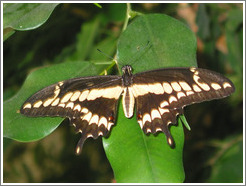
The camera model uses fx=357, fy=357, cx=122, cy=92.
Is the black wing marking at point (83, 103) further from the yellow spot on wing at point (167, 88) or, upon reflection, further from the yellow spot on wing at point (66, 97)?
the yellow spot on wing at point (167, 88)

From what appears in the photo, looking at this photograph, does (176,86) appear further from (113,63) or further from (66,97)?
(66,97)

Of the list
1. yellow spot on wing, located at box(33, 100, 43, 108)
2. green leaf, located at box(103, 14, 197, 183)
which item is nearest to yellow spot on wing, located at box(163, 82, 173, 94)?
green leaf, located at box(103, 14, 197, 183)

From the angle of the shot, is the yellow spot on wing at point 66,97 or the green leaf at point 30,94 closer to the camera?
the green leaf at point 30,94

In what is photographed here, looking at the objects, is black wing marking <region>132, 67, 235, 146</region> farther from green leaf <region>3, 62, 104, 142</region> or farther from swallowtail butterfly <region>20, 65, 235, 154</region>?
green leaf <region>3, 62, 104, 142</region>

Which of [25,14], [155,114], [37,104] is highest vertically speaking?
[25,14]

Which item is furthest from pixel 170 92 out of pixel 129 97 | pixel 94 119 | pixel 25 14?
pixel 25 14

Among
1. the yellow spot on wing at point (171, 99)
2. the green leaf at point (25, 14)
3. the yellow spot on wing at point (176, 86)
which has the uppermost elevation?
the green leaf at point (25, 14)

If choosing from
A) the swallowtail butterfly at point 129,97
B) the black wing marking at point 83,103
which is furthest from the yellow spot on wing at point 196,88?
the black wing marking at point 83,103

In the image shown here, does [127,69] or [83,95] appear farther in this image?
[83,95]
